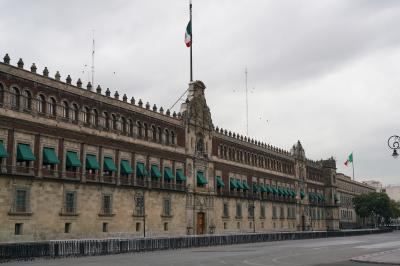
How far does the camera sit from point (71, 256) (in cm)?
3488

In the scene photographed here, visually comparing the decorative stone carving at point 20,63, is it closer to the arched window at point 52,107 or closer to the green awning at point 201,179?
the arched window at point 52,107

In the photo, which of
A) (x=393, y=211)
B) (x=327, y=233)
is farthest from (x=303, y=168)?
(x=393, y=211)

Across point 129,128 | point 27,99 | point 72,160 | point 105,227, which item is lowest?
point 105,227

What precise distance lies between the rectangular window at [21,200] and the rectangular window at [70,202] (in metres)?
4.23

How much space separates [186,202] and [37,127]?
23757 millimetres

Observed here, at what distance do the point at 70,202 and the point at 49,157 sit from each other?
189 inches

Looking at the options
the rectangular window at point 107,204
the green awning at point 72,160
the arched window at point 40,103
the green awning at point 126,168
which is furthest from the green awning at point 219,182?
the arched window at point 40,103

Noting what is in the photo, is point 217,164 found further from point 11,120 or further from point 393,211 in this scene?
point 393,211

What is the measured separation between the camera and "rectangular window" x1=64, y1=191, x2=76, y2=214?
45.7 meters

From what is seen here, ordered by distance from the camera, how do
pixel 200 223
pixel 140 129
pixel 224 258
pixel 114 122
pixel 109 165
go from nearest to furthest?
pixel 224 258 → pixel 109 165 → pixel 114 122 → pixel 140 129 → pixel 200 223

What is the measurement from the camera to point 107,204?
5047 centimetres

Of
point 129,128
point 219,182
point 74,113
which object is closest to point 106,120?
point 129,128

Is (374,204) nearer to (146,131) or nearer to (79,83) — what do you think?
(146,131)

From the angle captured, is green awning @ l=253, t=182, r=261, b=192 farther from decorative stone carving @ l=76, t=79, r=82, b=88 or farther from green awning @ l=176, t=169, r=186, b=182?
decorative stone carving @ l=76, t=79, r=82, b=88
